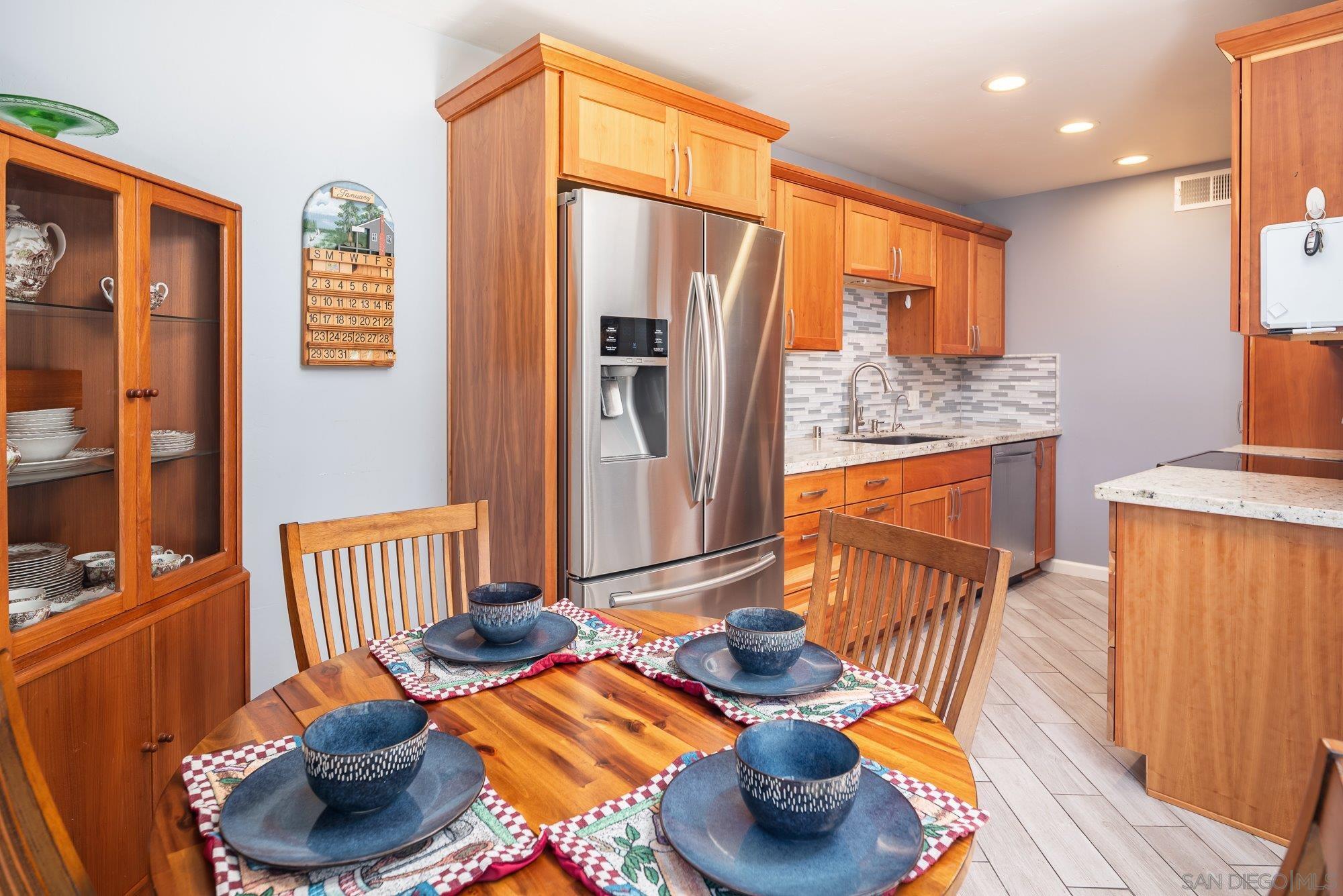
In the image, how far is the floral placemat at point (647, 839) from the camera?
0.67 metres

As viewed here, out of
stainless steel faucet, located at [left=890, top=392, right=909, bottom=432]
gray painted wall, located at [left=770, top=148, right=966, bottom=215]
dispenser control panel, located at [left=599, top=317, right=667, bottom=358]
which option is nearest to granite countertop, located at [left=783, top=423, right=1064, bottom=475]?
stainless steel faucet, located at [left=890, top=392, right=909, bottom=432]

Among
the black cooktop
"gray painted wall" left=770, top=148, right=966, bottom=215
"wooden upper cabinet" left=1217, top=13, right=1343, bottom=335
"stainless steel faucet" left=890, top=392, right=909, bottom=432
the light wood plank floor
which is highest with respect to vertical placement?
→ "gray painted wall" left=770, top=148, right=966, bottom=215

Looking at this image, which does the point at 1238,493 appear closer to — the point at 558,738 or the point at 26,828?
the point at 558,738

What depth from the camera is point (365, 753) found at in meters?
0.70

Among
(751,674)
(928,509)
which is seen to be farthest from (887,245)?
(751,674)

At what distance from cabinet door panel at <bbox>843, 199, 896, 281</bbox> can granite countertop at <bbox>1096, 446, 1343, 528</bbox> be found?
183 cm

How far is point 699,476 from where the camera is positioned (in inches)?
102

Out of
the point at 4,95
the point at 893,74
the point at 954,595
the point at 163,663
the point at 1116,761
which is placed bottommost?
the point at 1116,761

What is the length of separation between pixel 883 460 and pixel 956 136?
1.72 metres

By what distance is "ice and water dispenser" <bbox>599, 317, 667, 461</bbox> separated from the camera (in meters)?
2.36

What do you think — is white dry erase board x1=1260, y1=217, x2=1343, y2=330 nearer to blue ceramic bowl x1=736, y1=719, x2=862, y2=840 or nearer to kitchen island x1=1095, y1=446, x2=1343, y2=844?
kitchen island x1=1095, y1=446, x2=1343, y2=844

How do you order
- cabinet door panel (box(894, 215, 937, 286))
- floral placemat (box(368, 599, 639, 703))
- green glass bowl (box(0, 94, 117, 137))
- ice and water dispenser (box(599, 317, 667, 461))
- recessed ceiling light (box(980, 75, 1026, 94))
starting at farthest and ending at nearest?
cabinet door panel (box(894, 215, 937, 286)), recessed ceiling light (box(980, 75, 1026, 94)), ice and water dispenser (box(599, 317, 667, 461)), green glass bowl (box(0, 94, 117, 137)), floral placemat (box(368, 599, 639, 703))

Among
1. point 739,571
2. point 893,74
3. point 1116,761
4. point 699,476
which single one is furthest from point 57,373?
point 1116,761

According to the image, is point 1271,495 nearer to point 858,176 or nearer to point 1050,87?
point 1050,87
